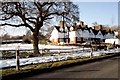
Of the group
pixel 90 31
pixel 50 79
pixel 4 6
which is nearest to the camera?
pixel 50 79

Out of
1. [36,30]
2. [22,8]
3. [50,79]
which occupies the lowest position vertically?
[50,79]

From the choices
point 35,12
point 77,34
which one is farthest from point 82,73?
point 77,34

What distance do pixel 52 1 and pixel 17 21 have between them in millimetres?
4928

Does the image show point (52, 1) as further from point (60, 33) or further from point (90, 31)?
point (90, 31)

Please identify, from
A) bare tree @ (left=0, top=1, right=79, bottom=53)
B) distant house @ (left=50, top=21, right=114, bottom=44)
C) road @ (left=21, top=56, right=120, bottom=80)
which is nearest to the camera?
road @ (left=21, top=56, right=120, bottom=80)

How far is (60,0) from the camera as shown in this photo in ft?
117

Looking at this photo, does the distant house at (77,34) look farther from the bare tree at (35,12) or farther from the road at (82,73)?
the road at (82,73)

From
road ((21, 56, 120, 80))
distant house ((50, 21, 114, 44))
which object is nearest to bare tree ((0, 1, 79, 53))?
road ((21, 56, 120, 80))

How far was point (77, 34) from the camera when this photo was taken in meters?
104

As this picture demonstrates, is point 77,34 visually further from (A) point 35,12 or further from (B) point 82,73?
(B) point 82,73

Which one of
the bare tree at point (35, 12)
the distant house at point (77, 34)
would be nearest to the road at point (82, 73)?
the bare tree at point (35, 12)

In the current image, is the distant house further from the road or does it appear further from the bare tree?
the road

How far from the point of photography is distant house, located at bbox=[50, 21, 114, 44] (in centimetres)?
10412

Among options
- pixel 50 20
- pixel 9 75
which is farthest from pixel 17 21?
pixel 9 75
